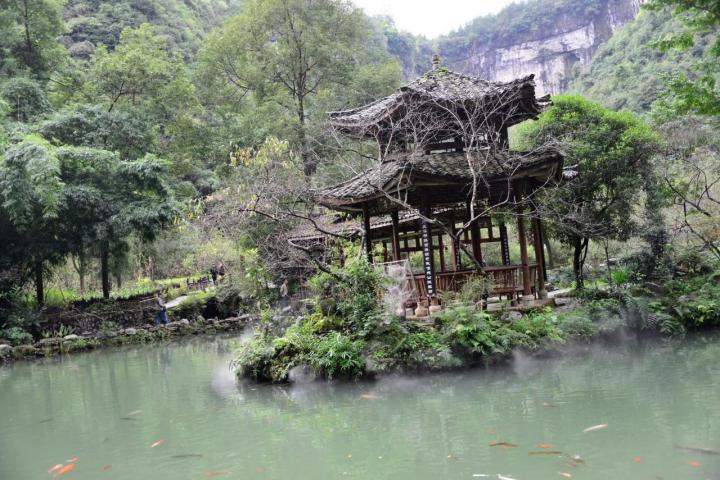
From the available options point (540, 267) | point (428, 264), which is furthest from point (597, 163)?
point (428, 264)

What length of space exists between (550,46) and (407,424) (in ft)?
207

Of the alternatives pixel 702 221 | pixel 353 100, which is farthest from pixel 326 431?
pixel 353 100

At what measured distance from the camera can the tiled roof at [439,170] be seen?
10164 mm

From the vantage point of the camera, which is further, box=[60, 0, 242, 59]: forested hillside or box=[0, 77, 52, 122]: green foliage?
box=[60, 0, 242, 59]: forested hillside

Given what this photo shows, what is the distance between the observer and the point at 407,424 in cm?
655

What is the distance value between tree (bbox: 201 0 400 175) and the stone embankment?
8459 mm

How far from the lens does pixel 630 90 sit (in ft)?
119

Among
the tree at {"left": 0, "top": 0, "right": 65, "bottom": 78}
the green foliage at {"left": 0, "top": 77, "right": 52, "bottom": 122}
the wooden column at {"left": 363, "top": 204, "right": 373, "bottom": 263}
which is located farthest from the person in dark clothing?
the tree at {"left": 0, "top": 0, "right": 65, "bottom": 78}

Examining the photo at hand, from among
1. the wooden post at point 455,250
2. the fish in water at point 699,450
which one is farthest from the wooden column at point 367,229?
the fish in water at point 699,450

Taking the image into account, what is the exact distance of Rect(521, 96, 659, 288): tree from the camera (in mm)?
12742

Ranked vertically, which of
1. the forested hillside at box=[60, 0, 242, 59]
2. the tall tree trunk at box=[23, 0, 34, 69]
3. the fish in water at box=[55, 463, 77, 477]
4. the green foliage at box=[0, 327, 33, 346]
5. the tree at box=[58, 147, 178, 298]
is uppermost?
the forested hillside at box=[60, 0, 242, 59]

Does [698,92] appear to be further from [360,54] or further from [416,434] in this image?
[360,54]

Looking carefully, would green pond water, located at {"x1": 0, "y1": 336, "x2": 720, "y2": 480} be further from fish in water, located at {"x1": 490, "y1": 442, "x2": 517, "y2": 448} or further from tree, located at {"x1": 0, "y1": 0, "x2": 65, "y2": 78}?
tree, located at {"x1": 0, "y1": 0, "x2": 65, "y2": 78}

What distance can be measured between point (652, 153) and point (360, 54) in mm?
15178
